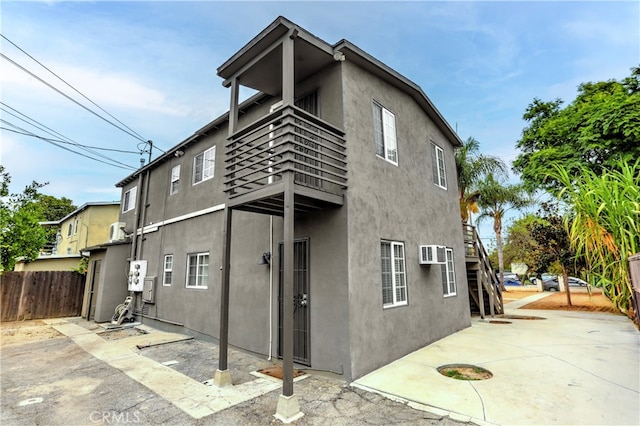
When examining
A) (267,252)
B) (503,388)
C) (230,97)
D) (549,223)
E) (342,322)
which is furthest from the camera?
(549,223)

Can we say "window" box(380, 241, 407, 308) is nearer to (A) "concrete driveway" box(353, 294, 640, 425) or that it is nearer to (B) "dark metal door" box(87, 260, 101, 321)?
(A) "concrete driveway" box(353, 294, 640, 425)

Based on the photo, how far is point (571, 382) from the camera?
4508 millimetres

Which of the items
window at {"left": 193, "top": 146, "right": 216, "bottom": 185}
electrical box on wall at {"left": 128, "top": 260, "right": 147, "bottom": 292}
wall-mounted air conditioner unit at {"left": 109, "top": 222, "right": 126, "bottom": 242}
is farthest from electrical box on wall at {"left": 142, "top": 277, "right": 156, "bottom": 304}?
window at {"left": 193, "top": 146, "right": 216, "bottom": 185}

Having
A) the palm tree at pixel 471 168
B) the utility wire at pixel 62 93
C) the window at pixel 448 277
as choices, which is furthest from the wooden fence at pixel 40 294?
the palm tree at pixel 471 168

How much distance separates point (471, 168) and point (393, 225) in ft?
40.7

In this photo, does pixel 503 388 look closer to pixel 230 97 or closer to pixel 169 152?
pixel 230 97

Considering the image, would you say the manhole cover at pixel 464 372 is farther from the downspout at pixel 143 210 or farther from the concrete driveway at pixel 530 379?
the downspout at pixel 143 210

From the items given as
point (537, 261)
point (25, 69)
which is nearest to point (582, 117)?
point (537, 261)

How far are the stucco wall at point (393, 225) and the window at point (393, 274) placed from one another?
156mm

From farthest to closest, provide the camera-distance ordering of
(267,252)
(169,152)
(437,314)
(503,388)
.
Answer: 1. (169,152)
2. (437,314)
3. (267,252)
4. (503,388)

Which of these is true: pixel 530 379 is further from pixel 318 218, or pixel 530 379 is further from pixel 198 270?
pixel 198 270

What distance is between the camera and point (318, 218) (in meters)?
5.83

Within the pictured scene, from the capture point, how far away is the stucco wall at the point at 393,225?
5.44 m

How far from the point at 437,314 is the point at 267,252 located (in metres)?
4.79
